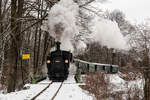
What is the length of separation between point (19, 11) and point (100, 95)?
6.44 metres

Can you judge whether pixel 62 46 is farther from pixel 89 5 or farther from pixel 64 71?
pixel 89 5

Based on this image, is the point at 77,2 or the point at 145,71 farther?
the point at 77,2

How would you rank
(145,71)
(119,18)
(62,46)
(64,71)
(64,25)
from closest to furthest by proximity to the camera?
(145,71), (64,25), (64,71), (62,46), (119,18)

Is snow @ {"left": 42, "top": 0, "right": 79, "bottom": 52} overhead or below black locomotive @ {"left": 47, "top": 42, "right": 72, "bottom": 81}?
overhead

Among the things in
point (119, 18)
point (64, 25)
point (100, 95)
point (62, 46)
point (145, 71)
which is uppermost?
point (119, 18)

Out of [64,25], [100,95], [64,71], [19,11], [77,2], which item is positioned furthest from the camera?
[64,71]

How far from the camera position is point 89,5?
1020 centimetres

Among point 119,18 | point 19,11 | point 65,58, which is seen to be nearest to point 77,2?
point 19,11

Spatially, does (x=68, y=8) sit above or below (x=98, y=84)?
above

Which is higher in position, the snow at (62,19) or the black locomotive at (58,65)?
the snow at (62,19)

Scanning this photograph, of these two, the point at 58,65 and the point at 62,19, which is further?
the point at 58,65

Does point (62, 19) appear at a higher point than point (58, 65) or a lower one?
higher

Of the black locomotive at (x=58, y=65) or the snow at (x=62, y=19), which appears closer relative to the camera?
the snow at (x=62, y=19)

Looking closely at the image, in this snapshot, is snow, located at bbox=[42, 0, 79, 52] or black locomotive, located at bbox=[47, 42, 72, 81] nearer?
snow, located at bbox=[42, 0, 79, 52]
